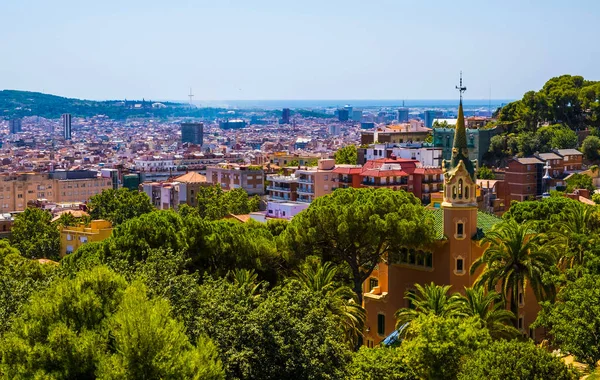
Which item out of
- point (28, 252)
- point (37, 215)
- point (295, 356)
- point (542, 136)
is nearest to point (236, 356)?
point (295, 356)

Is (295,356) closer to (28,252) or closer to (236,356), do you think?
(236,356)

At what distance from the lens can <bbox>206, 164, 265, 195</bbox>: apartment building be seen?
3853 inches

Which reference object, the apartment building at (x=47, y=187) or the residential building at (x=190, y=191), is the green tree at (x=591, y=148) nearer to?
the residential building at (x=190, y=191)

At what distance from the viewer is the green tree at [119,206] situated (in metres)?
79.5

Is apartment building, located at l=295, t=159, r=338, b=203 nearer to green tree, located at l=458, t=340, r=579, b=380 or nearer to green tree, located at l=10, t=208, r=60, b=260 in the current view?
green tree, located at l=10, t=208, r=60, b=260

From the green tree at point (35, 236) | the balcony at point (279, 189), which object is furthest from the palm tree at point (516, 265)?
the balcony at point (279, 189)

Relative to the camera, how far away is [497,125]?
314ft

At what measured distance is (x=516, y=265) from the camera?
31641 millimetres

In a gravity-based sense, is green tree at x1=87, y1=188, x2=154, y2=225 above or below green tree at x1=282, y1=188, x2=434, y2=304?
below

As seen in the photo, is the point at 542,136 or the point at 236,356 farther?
the point at 542,136

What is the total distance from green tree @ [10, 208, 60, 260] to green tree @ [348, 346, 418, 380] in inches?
1738

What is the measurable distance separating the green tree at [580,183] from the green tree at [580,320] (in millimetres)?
47010

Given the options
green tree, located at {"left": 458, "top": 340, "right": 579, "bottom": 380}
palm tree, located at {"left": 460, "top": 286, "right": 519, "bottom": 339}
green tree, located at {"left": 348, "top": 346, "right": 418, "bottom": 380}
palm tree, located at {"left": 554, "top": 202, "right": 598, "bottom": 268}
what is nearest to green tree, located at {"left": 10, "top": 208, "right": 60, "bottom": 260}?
palm tree, located at {"left": 554, "top": 202, "right": 598, "bottom": 268}

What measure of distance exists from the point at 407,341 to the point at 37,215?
164ft
